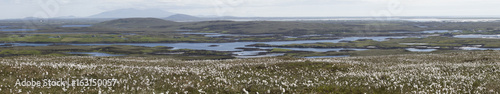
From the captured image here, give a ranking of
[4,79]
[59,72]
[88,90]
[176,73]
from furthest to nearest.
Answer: [176,73]
[59,72]
[4,79]
[88,90]

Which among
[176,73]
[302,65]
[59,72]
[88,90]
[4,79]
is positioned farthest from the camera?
[302,65]

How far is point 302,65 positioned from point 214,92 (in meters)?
14.6

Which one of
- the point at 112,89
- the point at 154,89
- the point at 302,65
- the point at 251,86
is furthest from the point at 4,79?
the point at 302,65

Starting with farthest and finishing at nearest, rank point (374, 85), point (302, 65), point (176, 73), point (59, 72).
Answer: point (302, 65) → point (176, 73) → point (59, 72) → point (374, 85)

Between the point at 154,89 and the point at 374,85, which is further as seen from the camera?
the point at 374,85

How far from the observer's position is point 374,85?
47.0ft

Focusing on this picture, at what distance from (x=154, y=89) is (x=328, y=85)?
6278 millimetres

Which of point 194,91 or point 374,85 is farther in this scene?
point 374,85

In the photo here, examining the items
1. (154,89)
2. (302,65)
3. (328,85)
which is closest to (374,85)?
(328,85)

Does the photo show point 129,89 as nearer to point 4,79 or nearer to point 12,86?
point 12,86

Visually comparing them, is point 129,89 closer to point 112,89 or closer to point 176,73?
point 112,89

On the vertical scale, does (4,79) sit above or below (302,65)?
above

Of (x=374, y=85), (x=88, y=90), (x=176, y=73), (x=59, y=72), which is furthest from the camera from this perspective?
(x=176, y=73)

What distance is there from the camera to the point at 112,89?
497 inches
